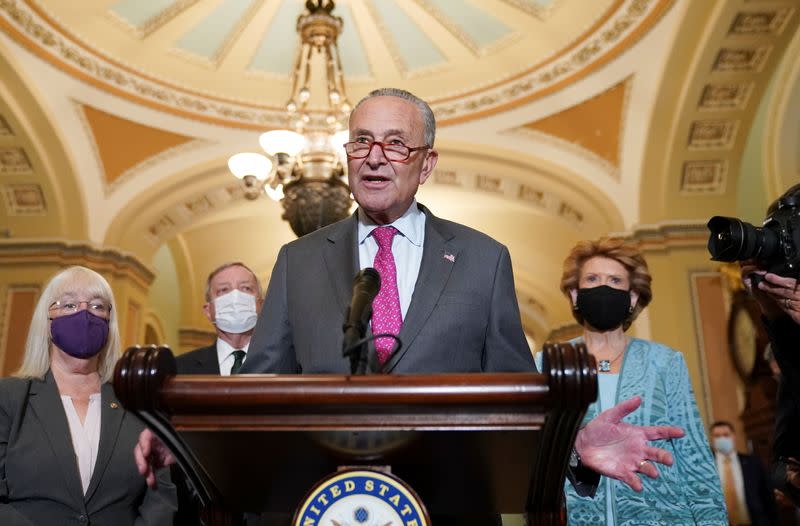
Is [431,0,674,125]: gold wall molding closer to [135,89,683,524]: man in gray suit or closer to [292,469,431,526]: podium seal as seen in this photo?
[135,89,683,524]: man in gray suit

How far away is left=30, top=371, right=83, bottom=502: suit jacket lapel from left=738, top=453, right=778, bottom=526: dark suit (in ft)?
16.1

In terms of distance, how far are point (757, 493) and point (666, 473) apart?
410cm

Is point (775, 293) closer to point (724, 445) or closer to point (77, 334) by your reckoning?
point (77, 334)

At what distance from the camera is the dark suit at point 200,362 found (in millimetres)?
3504

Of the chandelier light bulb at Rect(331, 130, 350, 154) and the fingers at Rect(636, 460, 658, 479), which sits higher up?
the chandelier light bulb at Rect(331, 130, 350, 154)

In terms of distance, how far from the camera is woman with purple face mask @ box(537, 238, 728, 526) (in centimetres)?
230

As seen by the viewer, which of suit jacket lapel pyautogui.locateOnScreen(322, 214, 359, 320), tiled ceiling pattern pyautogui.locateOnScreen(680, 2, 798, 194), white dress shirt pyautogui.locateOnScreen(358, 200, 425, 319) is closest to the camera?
suit jacket lapel pyautogui.locateOnScreen(322, 214, 359, 320)

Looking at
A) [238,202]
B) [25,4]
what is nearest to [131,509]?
[25,4]

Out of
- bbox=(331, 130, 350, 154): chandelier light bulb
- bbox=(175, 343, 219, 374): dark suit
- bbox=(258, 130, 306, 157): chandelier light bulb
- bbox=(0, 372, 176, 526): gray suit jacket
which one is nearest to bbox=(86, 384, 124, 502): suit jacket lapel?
bbox=(0, 372, 176, 526): gray suit jacket

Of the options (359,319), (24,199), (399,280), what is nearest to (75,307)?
(399,280)

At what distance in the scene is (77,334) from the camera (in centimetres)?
244

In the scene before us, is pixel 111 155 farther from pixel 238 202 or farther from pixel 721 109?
pixel 721 109

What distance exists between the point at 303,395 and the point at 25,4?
26.1 feet

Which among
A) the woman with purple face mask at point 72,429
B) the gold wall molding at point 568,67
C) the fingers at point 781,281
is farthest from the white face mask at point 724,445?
the woman with purple face mask at point 72,429
